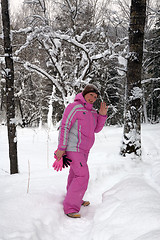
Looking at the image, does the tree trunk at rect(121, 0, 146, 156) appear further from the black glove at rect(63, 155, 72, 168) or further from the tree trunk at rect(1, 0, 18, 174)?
the tree trunk at rect(1, 0, 18, 174)

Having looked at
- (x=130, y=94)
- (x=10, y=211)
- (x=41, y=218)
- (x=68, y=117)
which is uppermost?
(x=130, y=94)

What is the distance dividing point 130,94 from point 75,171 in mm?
2468

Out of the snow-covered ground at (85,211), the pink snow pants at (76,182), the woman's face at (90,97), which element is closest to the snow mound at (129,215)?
the snow-covered ground at (85,211)

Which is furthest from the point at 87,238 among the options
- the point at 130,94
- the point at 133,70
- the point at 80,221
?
the point at 133,70

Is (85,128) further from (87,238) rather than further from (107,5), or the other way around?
(107,5)

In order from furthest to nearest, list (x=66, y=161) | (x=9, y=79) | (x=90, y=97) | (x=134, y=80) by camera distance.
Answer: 1. (x=9, y=79)
2. (x=134, y=80)
3. (x=90, y=97)
4. (x=66, y=161)

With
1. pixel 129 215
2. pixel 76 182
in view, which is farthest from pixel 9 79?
pixel 129 215

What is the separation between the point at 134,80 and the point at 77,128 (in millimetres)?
2354

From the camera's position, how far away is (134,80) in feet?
13.4

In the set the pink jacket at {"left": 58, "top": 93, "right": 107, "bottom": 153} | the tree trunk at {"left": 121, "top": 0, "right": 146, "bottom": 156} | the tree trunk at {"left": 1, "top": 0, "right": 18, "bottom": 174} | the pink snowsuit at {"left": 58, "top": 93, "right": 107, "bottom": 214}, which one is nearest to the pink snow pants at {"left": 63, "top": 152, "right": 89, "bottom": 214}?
the pink snowsuit at {"left": 58, "top": 93, "right": 107, "bottom": 214}

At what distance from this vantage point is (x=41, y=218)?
1.97 metres

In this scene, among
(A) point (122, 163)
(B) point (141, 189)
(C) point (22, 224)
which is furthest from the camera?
(A) point (122, 163)

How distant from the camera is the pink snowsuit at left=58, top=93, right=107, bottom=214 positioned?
7.59 ft

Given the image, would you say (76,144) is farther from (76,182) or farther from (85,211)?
(85,211)
